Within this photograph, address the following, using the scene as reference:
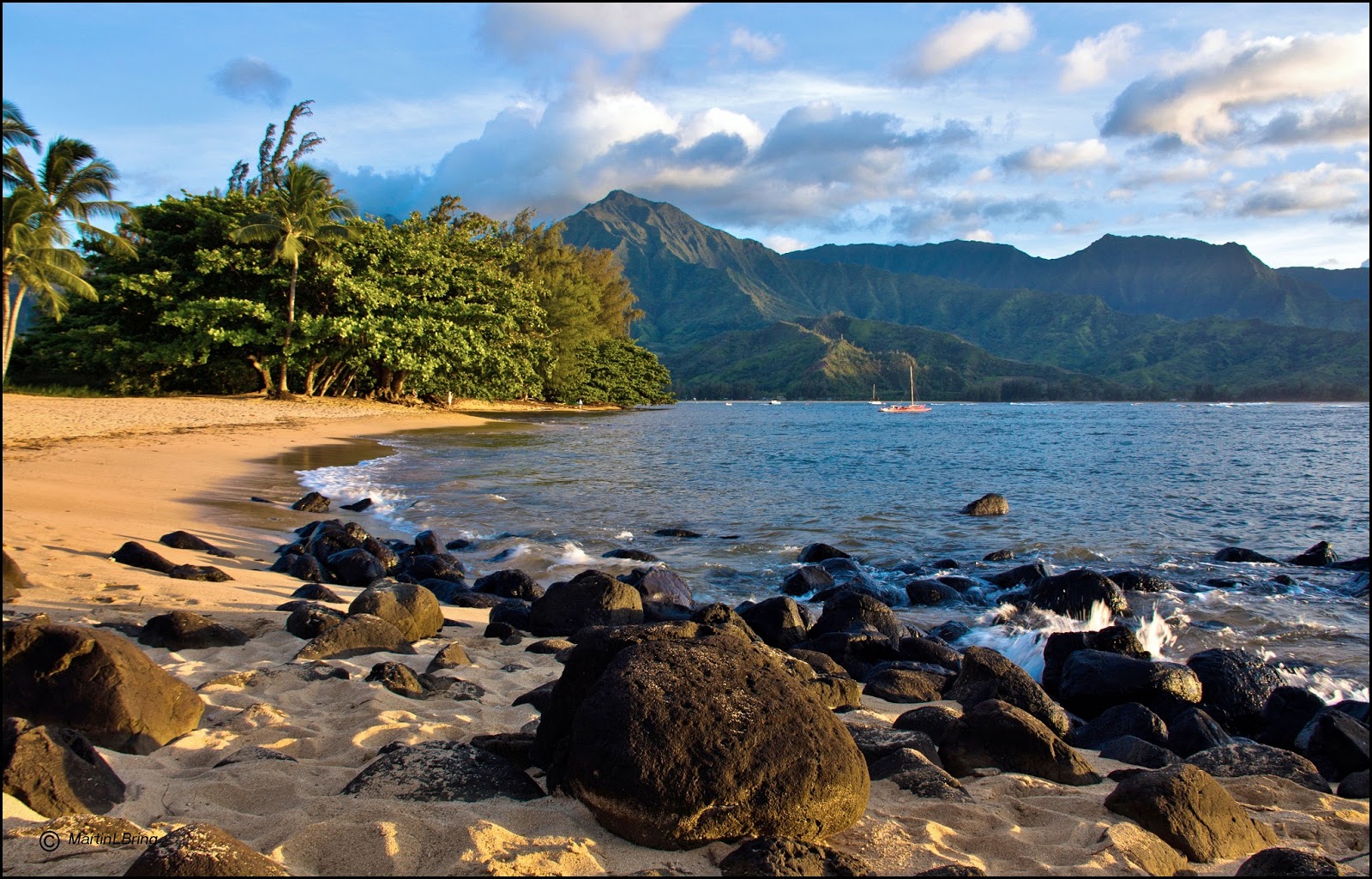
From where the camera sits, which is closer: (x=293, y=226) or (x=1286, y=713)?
(x=1286, y=713)

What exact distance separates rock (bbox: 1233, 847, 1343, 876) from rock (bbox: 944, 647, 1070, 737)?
2.13m

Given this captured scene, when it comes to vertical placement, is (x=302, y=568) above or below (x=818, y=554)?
above

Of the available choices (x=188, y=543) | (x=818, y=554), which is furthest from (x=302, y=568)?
(x=818, y=554)

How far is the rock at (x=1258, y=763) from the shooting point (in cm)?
455

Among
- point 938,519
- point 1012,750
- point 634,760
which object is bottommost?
point 938,519

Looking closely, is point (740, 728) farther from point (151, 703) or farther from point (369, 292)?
point (369, 292)

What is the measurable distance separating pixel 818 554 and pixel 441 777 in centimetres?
901

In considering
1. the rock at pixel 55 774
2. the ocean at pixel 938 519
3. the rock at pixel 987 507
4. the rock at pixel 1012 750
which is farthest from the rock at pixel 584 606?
the rock at pixel 987 507

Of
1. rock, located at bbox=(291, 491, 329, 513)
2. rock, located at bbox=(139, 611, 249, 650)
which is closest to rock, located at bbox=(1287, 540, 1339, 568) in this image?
rock, located at bbox=(139, 611, 249, 650)

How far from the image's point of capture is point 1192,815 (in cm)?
346

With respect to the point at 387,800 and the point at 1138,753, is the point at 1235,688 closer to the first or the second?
the point at 1138,753

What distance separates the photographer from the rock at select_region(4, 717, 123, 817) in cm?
290

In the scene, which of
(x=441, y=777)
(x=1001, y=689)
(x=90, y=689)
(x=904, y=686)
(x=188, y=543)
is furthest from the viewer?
(x=188, y=543)

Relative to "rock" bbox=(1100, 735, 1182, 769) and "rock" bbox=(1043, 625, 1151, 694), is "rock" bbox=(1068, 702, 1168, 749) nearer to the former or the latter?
"rock" bbox=(1100, 735, 1182, 769)
